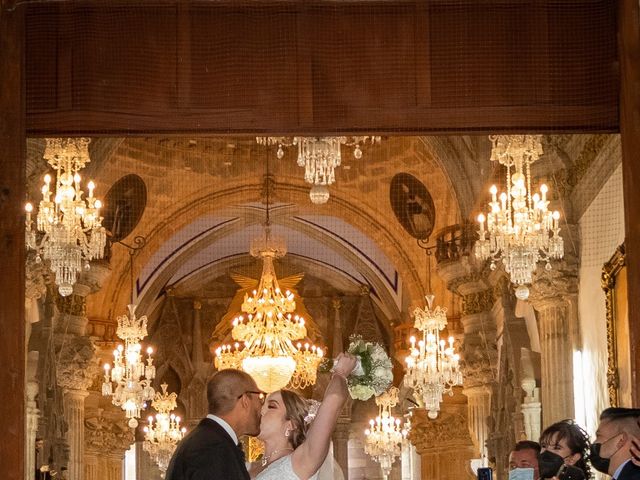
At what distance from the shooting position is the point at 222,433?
563 centimetres

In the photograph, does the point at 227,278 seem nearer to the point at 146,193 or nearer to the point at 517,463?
the point at 146,193

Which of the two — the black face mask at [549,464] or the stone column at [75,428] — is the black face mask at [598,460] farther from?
the stone column at [75,428]

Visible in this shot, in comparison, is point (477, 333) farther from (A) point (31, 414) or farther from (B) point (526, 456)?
(B) point (526, 456)

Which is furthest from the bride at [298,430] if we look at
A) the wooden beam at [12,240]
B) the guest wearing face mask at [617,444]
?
the wooden beam at [12,240]

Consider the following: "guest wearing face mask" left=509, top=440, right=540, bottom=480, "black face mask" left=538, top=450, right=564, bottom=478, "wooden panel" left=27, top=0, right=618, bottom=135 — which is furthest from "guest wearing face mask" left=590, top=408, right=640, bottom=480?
"wooden panel" left=27, top=0, right=618, bottom=135

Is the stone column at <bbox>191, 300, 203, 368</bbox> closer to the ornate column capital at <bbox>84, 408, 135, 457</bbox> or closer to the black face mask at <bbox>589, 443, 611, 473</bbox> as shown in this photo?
the ornate column capital at <bbox>84, 408, 135, 457</bbox>

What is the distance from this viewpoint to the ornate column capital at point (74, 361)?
19547 mm

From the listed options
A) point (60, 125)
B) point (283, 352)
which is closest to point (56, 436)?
point (283, 352)

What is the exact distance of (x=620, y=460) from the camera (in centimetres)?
502

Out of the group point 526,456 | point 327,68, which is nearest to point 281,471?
point 526,456

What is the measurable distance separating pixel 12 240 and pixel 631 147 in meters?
2.85

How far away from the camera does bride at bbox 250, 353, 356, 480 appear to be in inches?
212

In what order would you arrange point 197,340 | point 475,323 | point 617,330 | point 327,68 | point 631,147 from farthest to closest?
point 197,340
point 475,323
point 617,330
point 327,68
point 631,147

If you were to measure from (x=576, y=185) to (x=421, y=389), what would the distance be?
508cm
